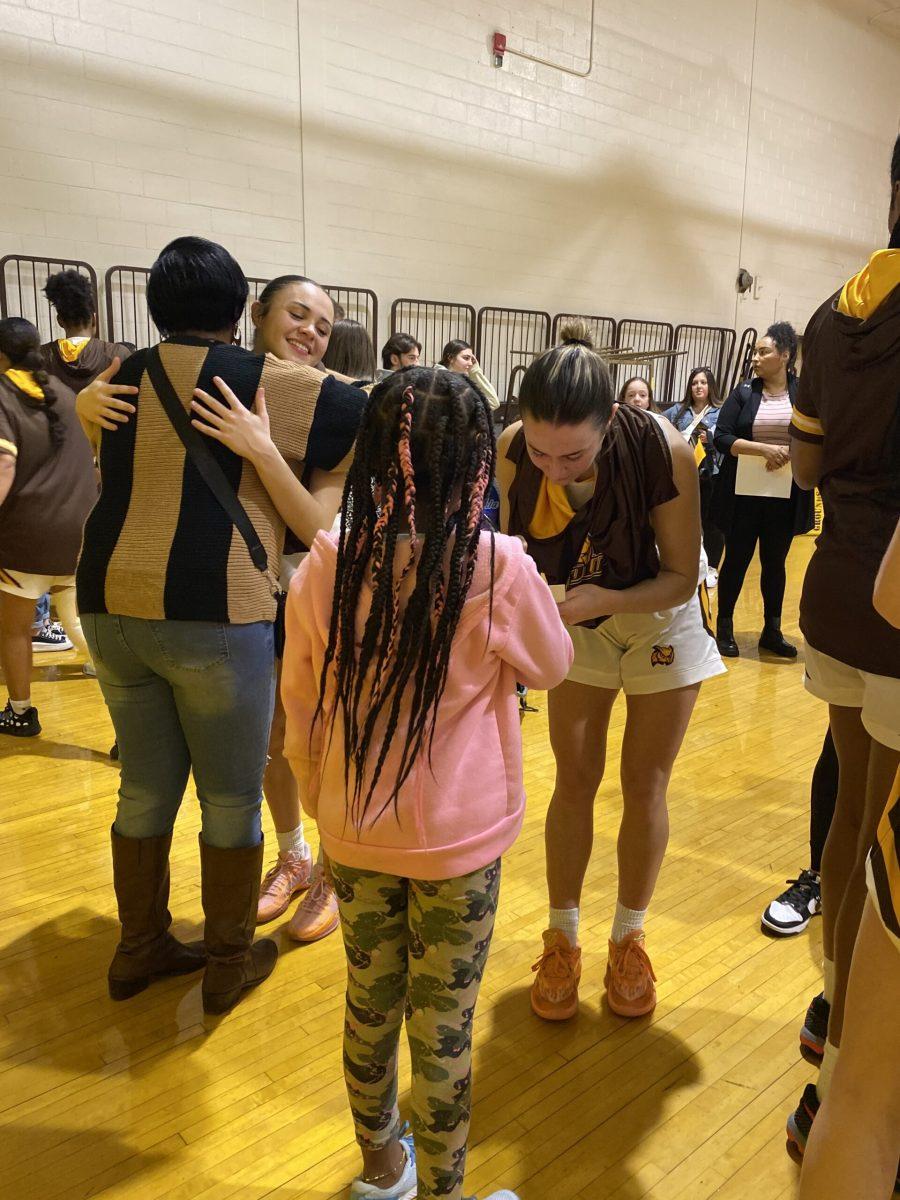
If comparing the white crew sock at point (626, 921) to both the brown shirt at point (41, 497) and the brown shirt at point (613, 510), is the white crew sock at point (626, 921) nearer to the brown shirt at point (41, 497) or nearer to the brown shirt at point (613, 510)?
the brown shirt at point (613, 510)

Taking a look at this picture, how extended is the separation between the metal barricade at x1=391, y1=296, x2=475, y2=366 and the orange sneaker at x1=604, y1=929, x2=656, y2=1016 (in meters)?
5.52

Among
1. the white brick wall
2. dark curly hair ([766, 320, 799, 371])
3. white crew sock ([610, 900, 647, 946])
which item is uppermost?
the white brick wall

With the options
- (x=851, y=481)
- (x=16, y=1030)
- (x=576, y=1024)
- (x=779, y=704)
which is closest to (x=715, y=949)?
(x=576, y=1024)

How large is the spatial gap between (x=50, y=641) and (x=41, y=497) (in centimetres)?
143

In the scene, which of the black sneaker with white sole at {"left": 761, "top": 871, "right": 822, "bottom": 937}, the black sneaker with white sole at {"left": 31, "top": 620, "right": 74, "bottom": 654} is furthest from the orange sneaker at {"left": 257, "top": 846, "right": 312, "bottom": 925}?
the black sneaker with white sole at {"left": 31, "top": 620, "right": 74, "bottom": 654}

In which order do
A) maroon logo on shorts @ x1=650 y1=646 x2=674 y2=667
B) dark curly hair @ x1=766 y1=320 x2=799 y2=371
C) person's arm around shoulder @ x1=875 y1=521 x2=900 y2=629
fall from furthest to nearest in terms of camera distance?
dark curly hair @ x1=766 y1=320 x2=799 y2=371 < maroon logo on shorts @ x1=650 y1=646 x2=674 y2=667 < person's arm around shoulder @ x1=875 y1=521 x2=900 y2=629

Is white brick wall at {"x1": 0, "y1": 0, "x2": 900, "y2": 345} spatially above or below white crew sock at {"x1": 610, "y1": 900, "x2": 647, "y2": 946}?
above

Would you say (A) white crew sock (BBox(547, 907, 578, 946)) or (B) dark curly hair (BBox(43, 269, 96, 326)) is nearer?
(A) white crew sock (BBox(547, 907, 578, 946))

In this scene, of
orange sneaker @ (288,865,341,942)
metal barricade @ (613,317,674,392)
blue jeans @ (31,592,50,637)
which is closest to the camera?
orange sneaker @ (288,865,341,942)

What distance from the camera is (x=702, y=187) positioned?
8.69 meters

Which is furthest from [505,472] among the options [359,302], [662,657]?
[359,302]

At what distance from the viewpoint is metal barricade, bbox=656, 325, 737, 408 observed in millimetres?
8969

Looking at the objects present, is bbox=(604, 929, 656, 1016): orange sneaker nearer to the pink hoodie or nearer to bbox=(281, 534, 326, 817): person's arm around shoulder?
the pink hoodie

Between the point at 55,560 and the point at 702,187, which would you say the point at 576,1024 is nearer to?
the point at 55,560
